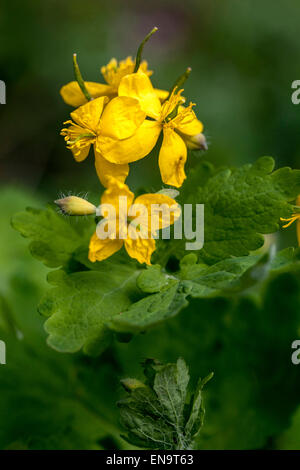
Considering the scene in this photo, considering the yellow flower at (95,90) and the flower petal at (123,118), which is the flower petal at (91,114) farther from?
the yellow flower at (95,90)

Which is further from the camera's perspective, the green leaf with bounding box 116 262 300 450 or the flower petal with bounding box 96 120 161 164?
the green leaf with bounding box 116 262 300 450

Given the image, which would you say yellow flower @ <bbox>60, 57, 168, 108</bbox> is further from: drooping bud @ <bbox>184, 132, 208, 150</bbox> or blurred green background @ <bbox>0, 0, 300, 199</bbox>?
blurred green background @ <bbox>0, 0, 300, 199</bbox>

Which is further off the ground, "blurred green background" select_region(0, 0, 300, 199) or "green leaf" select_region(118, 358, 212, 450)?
"blurred green background" select_region(0, 0, 300, 199)

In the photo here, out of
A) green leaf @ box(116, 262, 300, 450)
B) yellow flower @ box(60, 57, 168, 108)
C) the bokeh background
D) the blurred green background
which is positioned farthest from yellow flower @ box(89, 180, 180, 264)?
the blurred green background

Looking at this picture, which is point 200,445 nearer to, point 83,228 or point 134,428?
point 134,428

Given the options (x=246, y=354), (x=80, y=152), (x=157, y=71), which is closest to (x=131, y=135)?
(x=80, y=152)
